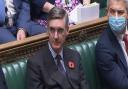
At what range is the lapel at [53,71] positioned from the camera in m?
2.72

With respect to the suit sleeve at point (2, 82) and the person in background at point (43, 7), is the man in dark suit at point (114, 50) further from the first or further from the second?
the suit sleeve at point (2, 82)

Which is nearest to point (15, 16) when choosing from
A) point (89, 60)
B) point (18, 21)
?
point (18, 21)

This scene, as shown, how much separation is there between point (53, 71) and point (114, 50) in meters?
0.50

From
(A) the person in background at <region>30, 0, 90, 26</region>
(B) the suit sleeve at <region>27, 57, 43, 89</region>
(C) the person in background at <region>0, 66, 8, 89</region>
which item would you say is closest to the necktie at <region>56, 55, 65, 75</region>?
(B) the suit sleeve at <region>27, 57, 43, 89</region>

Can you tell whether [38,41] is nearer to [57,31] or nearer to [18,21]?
[57,31]

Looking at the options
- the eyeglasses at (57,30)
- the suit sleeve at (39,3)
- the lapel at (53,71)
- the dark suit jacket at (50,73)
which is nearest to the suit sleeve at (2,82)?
the dark suit jacket at (50,73)

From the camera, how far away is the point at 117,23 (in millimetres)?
2898

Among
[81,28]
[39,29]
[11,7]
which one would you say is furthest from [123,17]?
[11,7]

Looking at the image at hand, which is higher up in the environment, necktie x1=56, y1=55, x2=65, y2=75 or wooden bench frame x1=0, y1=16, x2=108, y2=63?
wooden bench frame x1=0, y1=16, x2=108, y2=63

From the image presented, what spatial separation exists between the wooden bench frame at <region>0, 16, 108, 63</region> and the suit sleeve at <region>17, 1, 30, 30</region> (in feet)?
1.14

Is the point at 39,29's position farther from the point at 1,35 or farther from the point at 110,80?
the point at 110,80

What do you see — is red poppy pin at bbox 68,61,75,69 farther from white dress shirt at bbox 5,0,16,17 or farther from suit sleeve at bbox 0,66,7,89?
white dress shirt at bbox 5,0,16,17

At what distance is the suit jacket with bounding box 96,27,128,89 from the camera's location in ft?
9.58

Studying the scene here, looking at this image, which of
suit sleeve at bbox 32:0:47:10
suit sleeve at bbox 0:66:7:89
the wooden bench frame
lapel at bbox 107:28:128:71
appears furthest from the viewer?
suit sleeve at bbox 32:0:47:10
